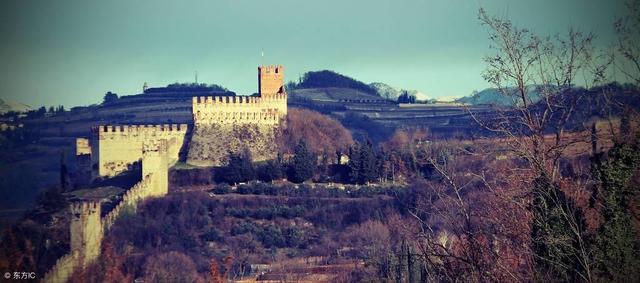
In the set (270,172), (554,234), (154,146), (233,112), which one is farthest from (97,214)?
(554,234)

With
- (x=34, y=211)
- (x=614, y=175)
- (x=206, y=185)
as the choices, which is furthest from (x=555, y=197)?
(x=206, y=185)

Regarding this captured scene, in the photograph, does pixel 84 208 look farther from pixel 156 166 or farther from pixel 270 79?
pixel 270 79

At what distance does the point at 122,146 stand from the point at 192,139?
9.36 feet

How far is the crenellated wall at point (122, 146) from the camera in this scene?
145 ft

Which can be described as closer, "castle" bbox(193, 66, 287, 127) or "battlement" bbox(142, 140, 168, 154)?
"battlement" bbox(142, 140, 168, 154)

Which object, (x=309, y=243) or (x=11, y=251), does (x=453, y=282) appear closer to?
(x=11, y=251)

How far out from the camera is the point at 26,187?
43.0 metres

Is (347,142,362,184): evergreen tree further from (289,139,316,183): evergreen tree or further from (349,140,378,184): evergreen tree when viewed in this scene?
(289,139,316,183): evergreen tree

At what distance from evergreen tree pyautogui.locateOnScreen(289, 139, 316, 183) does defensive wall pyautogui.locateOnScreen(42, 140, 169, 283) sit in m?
4.75

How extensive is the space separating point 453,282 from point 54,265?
14.4 metres

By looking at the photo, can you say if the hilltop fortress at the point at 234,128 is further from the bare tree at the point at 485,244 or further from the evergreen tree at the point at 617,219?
the evergreen tree at the point at 617,219

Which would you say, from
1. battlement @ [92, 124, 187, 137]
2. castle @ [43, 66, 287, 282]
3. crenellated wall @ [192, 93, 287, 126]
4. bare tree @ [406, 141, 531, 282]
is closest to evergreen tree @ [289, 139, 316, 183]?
castle @ [43, 66, 287, 282]

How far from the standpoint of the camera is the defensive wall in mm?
28438

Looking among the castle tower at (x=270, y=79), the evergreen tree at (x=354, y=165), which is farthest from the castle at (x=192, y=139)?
the evergreen tree at (x=354, y=165)
